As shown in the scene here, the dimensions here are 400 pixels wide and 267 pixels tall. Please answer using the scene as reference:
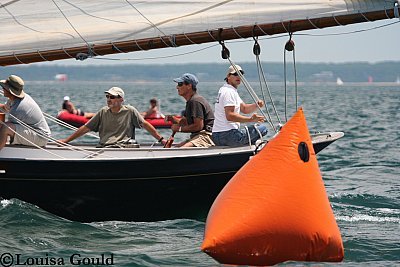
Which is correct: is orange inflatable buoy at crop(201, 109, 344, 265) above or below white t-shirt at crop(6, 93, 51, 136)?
below

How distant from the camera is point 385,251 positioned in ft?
31.9

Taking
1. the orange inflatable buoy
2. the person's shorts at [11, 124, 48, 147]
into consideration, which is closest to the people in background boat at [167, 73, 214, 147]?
the person's shorts at [11, 124, 48, 147]

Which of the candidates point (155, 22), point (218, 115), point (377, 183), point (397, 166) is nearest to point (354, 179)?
point (377, 183)

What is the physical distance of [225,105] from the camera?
11.1 metres

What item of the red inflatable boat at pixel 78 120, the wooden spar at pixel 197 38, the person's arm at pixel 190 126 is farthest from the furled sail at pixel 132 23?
the red inflatable boat at pixel 78 120

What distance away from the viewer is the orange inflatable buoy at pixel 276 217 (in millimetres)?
8477

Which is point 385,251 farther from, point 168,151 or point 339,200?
point 339,200

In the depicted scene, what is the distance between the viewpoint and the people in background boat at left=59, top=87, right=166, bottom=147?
11.4 meters

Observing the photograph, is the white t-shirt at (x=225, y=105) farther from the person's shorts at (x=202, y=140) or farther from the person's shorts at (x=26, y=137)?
the person's shorts at (x=26, y=137)

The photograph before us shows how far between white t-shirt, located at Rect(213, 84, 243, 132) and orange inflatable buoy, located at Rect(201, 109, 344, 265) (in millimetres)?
2371

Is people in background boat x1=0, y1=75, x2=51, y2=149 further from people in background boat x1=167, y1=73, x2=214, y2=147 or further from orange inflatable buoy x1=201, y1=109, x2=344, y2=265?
orange inflatable buoy x1=201, y1=109, x2=344, y2=265

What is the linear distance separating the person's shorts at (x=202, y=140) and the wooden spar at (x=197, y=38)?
1.31 metres

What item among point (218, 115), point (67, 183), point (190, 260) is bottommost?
point (190, 260)

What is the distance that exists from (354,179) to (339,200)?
253 cm
